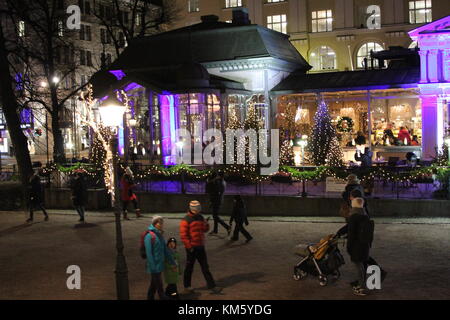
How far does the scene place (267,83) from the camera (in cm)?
3294

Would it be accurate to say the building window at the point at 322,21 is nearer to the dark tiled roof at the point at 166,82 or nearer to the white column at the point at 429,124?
the dark tiled roof at the point at 166,82

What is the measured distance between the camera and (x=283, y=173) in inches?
896

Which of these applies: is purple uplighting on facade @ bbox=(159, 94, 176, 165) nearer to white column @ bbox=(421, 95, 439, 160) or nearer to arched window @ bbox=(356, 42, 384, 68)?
white column @ bbox=(421, 95, 439, 160)

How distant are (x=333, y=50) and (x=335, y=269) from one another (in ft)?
120

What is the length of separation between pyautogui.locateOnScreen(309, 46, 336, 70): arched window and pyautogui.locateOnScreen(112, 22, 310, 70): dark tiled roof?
11.3m

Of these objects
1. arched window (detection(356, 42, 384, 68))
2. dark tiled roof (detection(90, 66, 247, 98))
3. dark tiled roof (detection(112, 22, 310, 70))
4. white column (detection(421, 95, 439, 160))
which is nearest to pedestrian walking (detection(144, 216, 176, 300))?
dark tiled roof (detection(90, 66, 247, 98))

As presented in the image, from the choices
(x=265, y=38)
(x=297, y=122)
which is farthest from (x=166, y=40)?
(x=297, y=122)

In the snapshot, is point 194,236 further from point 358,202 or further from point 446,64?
point 446,64

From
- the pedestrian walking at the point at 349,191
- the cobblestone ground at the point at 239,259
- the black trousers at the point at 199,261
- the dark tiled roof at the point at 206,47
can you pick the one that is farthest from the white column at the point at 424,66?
the black trousers at the point at 199,261

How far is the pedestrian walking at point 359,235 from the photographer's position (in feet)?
36.0

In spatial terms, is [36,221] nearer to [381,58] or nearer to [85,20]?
[381,58]

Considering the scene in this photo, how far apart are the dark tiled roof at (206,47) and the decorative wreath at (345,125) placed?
15.3 feet

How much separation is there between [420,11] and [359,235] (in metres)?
37.5

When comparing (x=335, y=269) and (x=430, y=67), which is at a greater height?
(x=430, y=67)
